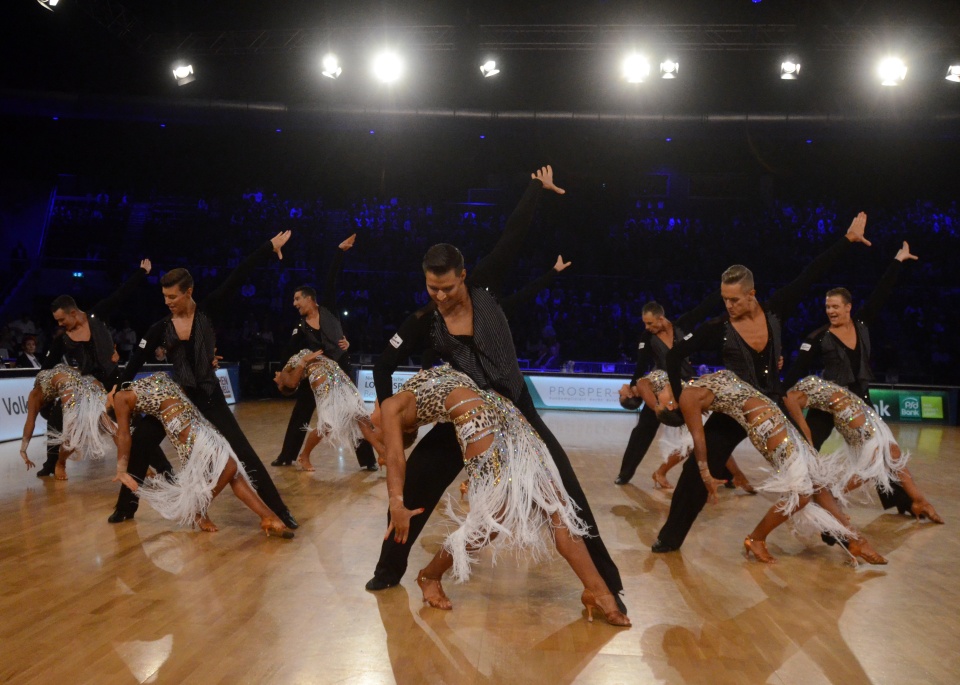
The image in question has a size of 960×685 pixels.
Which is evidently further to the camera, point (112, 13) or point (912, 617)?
point (112, 13)

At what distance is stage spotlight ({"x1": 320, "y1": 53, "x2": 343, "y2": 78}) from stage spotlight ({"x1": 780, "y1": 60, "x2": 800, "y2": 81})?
754 centimetres

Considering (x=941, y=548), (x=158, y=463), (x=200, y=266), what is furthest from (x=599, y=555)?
(x=200, y=266)

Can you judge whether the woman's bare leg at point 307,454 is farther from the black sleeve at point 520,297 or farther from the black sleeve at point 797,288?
the black sleeve at point 797,288

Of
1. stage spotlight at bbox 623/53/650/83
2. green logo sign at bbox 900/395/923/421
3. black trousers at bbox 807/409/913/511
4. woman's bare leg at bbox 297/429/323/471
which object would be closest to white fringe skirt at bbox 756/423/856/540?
black trousers at bbox 807/409/913/511

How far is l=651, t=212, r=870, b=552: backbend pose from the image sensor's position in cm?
474

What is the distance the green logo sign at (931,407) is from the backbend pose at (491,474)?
14549 millimetres

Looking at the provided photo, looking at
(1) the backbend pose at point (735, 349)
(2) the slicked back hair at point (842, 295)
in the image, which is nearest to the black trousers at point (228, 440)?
(1) the backbend pose at point (735, 349)

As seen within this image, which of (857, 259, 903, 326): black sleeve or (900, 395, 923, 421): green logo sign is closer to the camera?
(857, 259, 903, 326): black sleeve

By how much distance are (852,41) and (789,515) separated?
10.8 meters

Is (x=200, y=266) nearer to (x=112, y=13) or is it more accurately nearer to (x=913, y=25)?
(x=112, y=13)

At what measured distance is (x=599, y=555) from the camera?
374 cm

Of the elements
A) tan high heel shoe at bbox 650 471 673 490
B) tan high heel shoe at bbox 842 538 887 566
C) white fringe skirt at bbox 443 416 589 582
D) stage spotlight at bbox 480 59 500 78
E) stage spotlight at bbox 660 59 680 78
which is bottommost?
tan high heel shoe at bbox 650 471 673 490

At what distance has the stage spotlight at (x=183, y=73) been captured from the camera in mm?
14078

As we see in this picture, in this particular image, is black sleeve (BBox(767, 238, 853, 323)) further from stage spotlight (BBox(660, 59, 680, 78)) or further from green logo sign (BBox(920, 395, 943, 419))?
green logo sign (BBox(920, 395, 943, 419))
